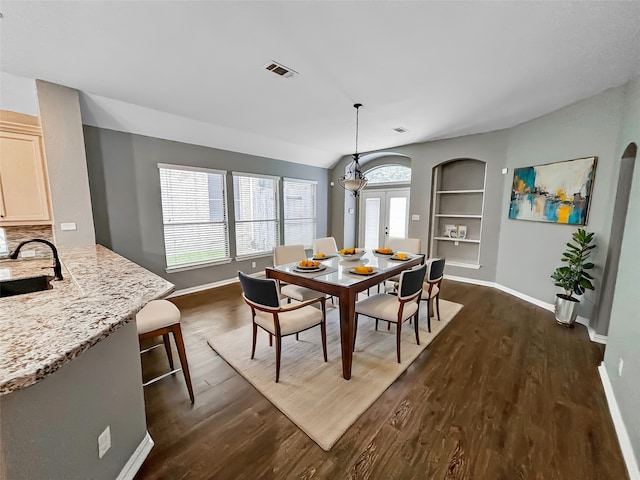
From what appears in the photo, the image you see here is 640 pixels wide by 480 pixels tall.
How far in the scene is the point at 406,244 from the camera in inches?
154

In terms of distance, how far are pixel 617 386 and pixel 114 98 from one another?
5.51 metres

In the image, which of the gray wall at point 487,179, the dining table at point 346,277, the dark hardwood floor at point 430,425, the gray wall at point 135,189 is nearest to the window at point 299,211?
the gray wall at point 135,189

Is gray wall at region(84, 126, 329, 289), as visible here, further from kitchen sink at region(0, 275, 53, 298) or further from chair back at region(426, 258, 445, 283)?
chair back at region(426, 258, 445, 283)

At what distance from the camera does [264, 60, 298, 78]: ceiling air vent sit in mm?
2404

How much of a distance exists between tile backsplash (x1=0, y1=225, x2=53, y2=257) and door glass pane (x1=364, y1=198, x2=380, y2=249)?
5.82 m

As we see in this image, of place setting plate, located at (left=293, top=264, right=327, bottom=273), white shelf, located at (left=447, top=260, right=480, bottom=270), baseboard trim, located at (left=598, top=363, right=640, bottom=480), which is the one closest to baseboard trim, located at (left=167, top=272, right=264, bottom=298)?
place setting plate, located at (left=293, top=264, right=327, bottom=273)

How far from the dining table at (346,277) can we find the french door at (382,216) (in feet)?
9.31

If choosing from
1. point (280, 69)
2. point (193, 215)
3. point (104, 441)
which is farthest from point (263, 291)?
point (193, 215)

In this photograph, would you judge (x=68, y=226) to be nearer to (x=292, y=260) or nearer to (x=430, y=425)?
(x=292, y=260)

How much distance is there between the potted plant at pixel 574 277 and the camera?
2.97 metres

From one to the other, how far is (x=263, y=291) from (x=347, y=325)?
759 mm

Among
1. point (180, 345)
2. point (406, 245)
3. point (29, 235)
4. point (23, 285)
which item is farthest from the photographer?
point (406, 245)

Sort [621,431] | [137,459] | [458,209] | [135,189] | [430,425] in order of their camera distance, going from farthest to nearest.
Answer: [458,209], [135,189], [430,425], [621,431], [137,459]

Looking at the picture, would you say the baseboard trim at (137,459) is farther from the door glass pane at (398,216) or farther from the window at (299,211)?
the door glass pane at (398,216)
